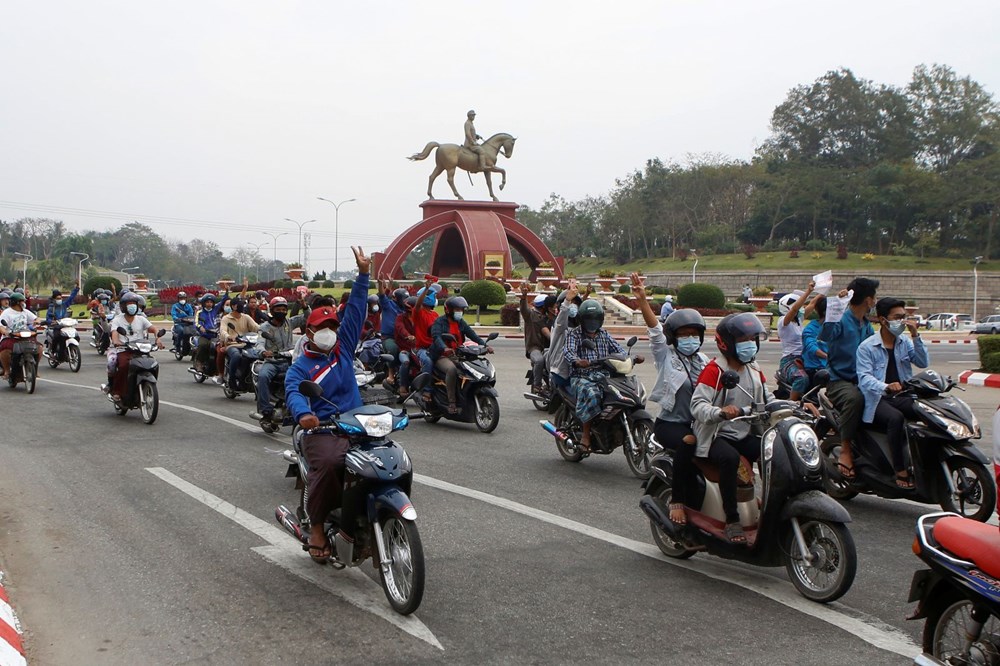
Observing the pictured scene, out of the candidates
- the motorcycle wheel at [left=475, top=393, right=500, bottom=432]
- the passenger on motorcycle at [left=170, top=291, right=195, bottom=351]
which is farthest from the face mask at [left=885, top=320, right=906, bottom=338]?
the passenger on motorcycle at [left=170, top=291, right=195, bottom=351]

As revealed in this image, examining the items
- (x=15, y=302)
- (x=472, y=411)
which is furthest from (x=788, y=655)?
(x=15, y=302)

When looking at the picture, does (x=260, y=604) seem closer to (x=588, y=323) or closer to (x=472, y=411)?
(x=588, y=323)

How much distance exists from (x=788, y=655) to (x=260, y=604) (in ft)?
8.91

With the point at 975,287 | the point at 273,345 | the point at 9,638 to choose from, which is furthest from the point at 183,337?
the point at 975,287

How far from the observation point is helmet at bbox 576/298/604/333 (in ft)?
28.9

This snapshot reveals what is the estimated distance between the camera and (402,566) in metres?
4.77

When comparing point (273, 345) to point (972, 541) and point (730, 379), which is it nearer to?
point (730, 379)

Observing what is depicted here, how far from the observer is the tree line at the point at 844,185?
2911 inches

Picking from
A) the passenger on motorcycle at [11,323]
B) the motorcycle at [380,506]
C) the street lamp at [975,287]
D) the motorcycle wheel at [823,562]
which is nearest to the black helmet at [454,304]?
the motorcycle at [380,506]

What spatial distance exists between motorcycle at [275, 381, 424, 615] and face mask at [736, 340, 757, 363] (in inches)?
76.2

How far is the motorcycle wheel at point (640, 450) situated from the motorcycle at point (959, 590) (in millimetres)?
4554

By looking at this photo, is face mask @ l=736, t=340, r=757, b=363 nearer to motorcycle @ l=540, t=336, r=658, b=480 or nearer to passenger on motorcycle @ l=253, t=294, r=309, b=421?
motorcycle @ l=540, t=336, r=658, b=480

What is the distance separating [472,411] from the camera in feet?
37.1

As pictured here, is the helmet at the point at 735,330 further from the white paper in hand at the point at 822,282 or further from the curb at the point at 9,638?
the curb at the point at 9,638
